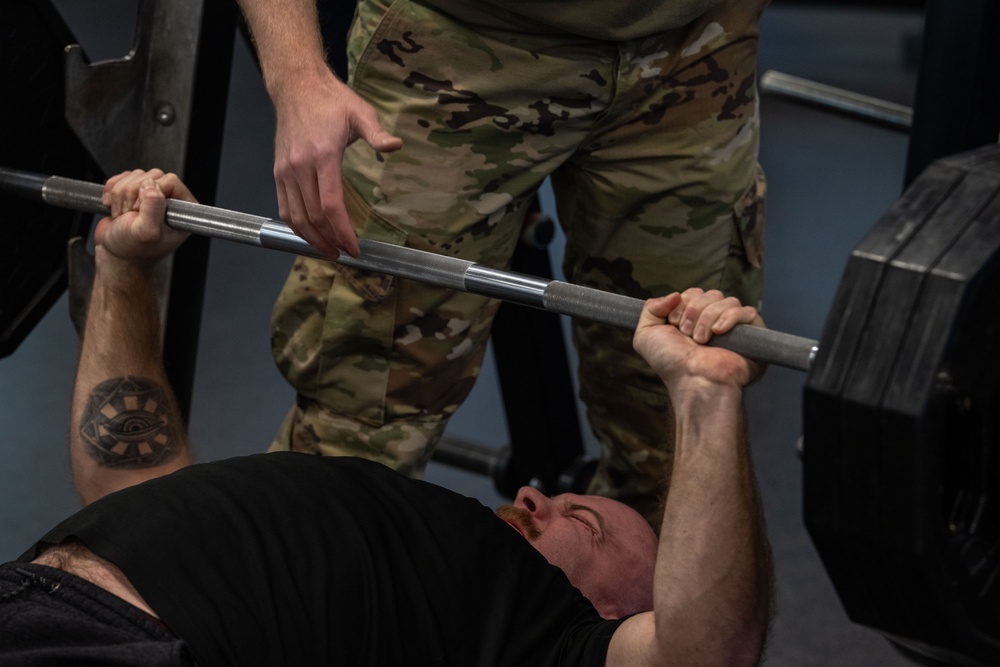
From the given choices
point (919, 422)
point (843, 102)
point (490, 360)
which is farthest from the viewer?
point (490, 360)

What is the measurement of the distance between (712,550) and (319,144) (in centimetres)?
50

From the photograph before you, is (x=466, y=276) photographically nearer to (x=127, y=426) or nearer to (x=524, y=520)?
(x=524, y=520)

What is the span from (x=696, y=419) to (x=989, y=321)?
0.91 feet

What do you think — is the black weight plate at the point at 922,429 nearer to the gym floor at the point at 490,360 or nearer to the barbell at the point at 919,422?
the barbell at the point at 919,422

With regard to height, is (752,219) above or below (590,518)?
above

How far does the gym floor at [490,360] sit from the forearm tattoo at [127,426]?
890 mm

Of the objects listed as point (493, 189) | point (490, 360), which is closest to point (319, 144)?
point (493, 189)

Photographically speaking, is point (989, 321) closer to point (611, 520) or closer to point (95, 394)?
point (611, 520)

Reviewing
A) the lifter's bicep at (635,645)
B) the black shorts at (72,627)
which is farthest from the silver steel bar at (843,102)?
the black shorts at (72,627)

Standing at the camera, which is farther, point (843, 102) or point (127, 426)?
point (843, 102)

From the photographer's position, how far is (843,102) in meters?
2.09

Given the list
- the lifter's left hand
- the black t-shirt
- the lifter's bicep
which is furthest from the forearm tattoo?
the lifter's bicep

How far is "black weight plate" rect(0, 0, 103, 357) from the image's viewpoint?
161cm

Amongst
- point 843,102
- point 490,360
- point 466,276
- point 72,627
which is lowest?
point 490,360
